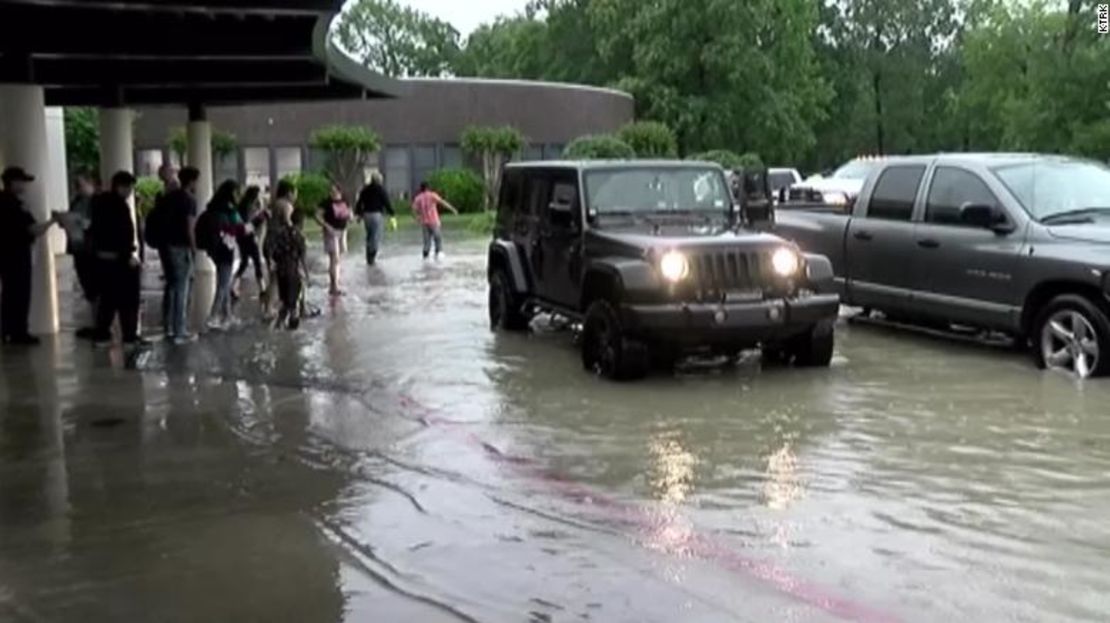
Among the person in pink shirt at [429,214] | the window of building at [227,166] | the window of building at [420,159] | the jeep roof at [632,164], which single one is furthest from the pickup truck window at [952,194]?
the window of building at [420,159]

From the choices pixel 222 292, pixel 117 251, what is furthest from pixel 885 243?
pixel 117 251

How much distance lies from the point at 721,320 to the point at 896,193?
3442mm

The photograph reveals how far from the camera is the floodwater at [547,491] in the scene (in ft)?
19.1

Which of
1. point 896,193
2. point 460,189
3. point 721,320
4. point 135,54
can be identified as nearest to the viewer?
point 721,320

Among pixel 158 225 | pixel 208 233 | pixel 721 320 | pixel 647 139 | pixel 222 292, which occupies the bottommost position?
pixel 222 292

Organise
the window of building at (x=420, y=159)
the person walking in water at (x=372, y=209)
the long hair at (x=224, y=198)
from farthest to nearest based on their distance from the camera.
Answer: the window of building at (x=420, y=159)
the person walking in water at (x=372, y=209)
the long hair at (x=224, y=198)

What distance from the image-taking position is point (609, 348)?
Result: 442 inches

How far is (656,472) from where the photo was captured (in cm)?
806

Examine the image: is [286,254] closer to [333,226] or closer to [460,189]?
[333,226]

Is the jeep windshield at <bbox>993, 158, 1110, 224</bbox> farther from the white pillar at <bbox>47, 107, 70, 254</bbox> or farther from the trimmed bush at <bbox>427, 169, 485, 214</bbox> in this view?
the trimmed bush at <bbox>427, 169, 485, 214</bbox>

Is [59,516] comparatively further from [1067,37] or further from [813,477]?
[1067,37]

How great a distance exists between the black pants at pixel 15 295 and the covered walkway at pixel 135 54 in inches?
26.3

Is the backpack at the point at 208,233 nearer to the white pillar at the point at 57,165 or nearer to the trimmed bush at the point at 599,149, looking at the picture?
the white pillar at the point at 57,165

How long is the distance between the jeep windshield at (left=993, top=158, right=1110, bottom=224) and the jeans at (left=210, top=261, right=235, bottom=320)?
7.97 metres
